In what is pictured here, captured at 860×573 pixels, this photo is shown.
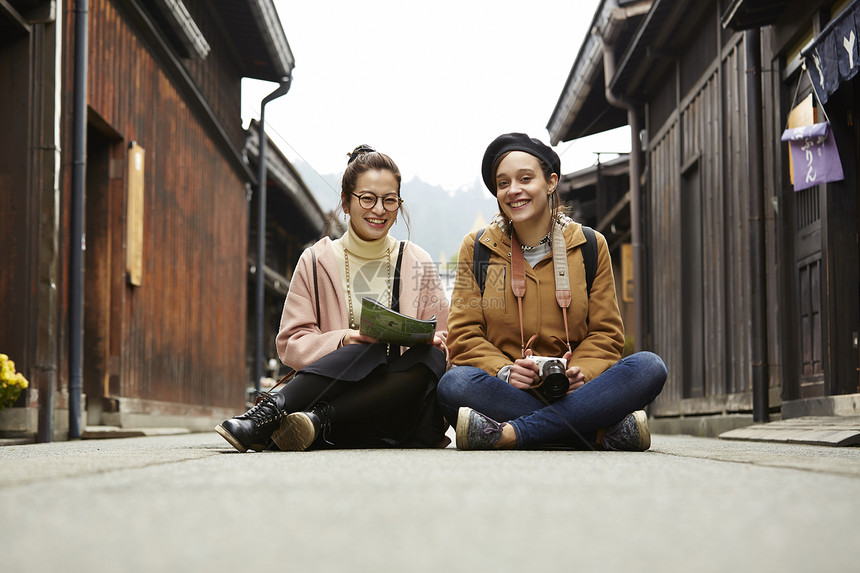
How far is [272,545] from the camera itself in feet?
4.36

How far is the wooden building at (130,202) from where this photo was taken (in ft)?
22.3

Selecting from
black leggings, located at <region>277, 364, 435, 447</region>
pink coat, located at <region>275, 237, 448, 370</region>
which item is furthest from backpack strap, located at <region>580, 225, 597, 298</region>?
black leggings, located at <region>277, 364, 435, 447</region>

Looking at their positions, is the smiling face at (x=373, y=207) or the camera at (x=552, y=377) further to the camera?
the smiling face at (x=373, y=207)

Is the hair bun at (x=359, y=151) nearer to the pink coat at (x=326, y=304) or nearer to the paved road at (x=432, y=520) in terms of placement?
the pink coat at (x=326, y=304)

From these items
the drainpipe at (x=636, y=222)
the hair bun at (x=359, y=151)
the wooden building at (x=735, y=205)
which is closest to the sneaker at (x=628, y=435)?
the hair bun at (x=359, y=151)

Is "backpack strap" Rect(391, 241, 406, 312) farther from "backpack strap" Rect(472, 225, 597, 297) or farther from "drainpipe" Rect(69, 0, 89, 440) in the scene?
"drainpipe" Rect(69, 0, 89, 440)

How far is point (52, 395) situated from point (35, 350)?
398 mm

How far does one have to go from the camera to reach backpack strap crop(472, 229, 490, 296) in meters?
3.94

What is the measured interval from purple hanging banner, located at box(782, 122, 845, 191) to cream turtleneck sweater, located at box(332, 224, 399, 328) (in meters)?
3.41

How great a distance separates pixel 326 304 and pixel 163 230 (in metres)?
6.97

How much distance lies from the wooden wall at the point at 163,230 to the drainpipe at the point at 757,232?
5375 mm

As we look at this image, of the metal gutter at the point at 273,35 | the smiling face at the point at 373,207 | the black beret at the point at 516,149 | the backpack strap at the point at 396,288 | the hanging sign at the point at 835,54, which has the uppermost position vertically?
the metal gutter at the point at 273,35

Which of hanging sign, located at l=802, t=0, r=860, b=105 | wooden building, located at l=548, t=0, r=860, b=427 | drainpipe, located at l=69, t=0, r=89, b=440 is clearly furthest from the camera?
drainpipe, located at l=69, t=0, r=89, b=440

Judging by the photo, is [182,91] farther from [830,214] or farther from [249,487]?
[249,487]
